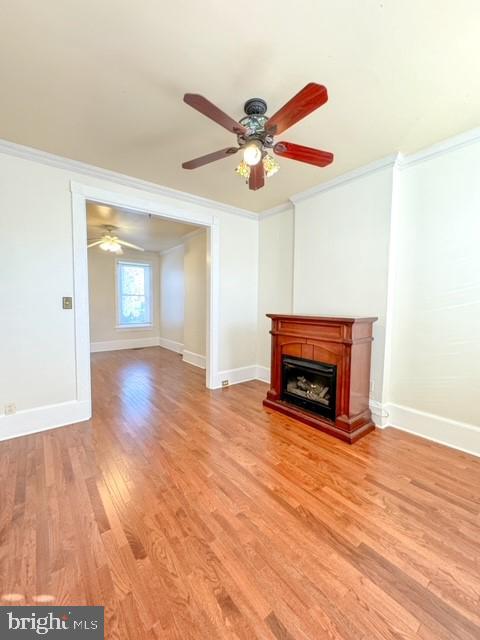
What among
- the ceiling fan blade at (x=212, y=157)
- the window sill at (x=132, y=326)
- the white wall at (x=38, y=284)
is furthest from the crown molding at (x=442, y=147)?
the window sill at (x=132, y=326)

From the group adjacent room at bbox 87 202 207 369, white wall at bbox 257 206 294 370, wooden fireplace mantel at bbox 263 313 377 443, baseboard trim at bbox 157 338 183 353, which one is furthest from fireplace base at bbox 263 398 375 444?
baseboard trim at bbox 157 338 183 353

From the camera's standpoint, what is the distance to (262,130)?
1.72 metres

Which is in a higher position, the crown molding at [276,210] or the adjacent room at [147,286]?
the crown molding at [276,210]

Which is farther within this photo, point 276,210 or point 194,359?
point 194,359

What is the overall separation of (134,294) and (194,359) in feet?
9.75

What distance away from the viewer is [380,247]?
8.79 ft

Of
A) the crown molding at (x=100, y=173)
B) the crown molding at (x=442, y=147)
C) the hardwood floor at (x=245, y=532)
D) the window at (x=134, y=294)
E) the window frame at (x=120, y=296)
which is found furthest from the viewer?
the window at (x=134, y=294)

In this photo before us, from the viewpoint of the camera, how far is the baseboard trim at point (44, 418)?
2.47 metres

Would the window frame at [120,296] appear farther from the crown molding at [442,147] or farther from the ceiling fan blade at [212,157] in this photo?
the crown molding at [442,147]

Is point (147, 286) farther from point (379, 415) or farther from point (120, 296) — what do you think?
point (379, 415)

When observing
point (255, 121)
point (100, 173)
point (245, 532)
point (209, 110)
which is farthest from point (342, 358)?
point (100, 173)

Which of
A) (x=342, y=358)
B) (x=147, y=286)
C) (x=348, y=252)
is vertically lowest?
(x=342, y=358)

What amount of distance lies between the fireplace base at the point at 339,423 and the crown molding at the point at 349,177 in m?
2.45

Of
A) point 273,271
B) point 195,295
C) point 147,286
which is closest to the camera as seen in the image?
point 273,271
